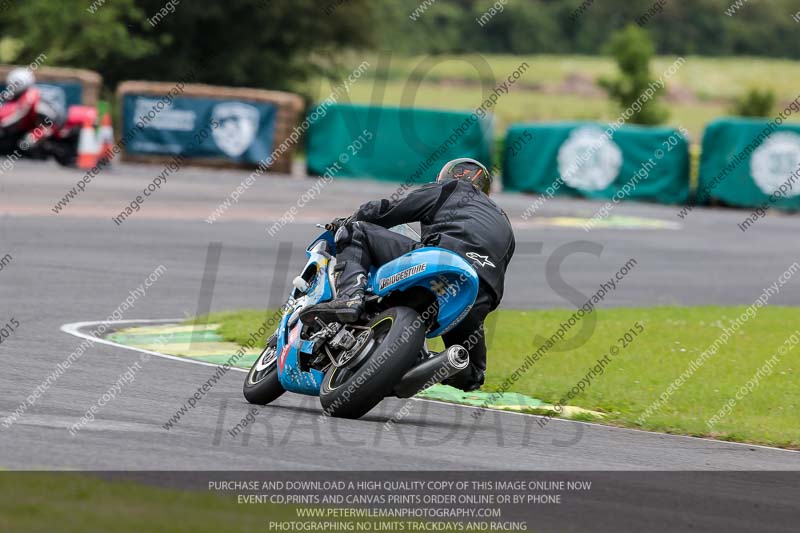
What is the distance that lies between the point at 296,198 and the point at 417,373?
21.0 metres

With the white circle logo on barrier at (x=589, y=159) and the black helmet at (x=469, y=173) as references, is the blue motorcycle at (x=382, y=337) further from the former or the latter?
the white circle logo on barrier at (x=589, y=159)

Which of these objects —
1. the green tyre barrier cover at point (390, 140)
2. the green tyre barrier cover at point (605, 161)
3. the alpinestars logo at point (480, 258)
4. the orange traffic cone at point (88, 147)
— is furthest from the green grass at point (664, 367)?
the green tyre barrier cover at point (390, 140)

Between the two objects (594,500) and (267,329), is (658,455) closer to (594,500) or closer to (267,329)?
(594,500)

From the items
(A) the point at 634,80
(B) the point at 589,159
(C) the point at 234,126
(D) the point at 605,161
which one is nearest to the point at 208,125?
(C) the point at 234,126

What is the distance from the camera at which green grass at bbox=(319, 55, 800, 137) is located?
77.6 metres

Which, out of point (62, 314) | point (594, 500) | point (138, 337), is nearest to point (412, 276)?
point (594, 500)

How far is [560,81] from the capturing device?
8794 cm

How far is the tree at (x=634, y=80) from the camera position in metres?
56.9

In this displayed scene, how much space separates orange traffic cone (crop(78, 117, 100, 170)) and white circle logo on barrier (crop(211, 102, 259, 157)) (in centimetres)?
421

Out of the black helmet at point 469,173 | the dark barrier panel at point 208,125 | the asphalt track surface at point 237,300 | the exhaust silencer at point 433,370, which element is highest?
the black helmet at point 469,173

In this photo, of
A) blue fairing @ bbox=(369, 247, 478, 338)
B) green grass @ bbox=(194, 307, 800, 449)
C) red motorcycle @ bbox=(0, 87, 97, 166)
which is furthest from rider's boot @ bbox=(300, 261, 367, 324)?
red motorcycle @ bbox=(0, 87, 97, 166)

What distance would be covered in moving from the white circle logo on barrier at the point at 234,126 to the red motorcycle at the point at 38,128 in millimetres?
4533

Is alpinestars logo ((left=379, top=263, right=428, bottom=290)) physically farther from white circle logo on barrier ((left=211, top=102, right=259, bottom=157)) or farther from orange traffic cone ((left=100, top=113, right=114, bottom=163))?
white circle logo on barrier ((left=211, top=102, right=259, bottom=157))

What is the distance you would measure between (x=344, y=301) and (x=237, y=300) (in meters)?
6.73
